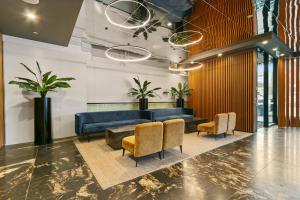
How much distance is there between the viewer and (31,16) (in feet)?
12.6

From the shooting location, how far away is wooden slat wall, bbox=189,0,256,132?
22.0 feet

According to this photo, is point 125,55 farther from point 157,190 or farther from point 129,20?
point 157,190

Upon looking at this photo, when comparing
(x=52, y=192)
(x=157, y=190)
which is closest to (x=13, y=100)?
(x=52, y=192)

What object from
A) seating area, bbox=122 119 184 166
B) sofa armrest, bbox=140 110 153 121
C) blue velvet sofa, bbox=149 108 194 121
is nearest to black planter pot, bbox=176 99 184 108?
blue velvet sofa, bbox=149 108 194 121

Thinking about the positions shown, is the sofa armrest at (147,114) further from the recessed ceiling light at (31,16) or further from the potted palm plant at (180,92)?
the recessed ceiling light at (31,16)

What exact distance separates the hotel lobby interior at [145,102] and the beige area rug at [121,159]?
0.03 m

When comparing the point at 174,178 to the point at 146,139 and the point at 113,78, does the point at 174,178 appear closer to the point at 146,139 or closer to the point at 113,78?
the point at 146,139

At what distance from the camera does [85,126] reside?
17.6ft

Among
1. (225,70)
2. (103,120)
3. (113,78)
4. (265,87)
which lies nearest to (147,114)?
(103,120)

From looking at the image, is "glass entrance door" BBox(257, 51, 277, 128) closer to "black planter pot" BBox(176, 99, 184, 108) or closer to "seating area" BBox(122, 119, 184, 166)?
"black planter pot" BBox(176, 99, 184, 108)

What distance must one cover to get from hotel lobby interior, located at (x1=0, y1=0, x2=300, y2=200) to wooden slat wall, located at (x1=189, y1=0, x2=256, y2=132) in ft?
0.16

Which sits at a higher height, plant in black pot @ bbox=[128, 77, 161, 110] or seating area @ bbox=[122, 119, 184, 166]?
plant in black pot @ bbox=[128, 77, 161, 110]

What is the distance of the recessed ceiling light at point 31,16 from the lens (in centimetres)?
367

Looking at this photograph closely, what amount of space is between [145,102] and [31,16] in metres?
5.34
